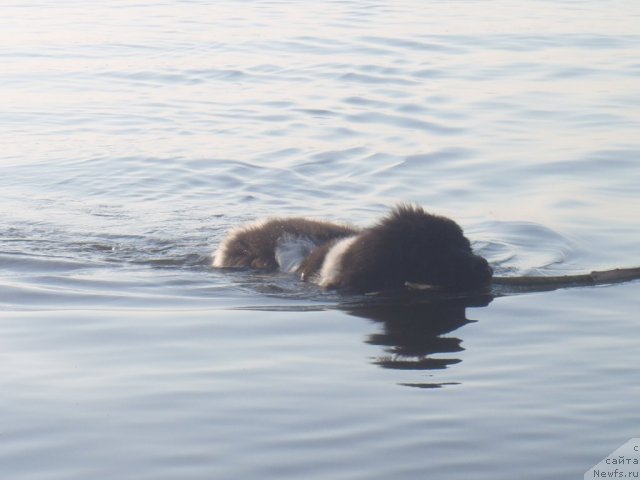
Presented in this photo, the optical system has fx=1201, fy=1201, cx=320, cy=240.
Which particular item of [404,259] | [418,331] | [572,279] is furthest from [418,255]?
[572,279]

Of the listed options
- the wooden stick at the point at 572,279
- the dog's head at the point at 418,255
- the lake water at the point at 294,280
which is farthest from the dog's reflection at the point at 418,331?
the wooden stick at the point at 572,279

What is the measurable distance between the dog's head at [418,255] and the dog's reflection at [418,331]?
8.0 inches

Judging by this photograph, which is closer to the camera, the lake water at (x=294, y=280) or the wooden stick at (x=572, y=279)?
the lake water at (x=294, y=280)

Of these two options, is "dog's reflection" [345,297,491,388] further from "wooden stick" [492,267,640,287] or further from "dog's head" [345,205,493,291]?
"wooden stick" [492,267,640,287]

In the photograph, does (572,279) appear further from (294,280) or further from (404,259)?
(294,280)

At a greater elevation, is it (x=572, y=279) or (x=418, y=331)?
(x=572, y=279)

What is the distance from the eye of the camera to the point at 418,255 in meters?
8.47

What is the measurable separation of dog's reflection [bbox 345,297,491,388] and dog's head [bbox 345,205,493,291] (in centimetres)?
20

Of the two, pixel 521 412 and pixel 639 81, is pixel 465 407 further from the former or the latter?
pixel 639 81

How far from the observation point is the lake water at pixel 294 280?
18.3 feet

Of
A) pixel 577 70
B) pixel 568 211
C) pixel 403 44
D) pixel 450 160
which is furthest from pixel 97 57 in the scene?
pixel 568 211

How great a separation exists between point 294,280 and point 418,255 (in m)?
1.05

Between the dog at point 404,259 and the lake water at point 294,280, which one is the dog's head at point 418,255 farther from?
the lake water at point 294,280

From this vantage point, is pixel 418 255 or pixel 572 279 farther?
pixel 572 279
